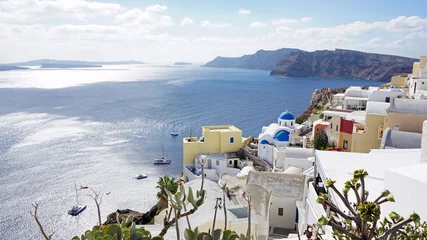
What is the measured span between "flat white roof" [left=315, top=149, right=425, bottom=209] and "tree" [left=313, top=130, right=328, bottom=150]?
1283 centimetres

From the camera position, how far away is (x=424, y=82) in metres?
35.9

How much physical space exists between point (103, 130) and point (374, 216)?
65.5 m

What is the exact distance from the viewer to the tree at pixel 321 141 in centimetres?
2866

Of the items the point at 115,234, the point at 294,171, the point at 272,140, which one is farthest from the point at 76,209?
the point at 115,234

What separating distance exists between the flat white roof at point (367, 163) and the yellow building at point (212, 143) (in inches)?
830

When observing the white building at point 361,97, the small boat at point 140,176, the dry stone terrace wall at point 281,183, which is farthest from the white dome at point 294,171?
the small boat at point 140,176

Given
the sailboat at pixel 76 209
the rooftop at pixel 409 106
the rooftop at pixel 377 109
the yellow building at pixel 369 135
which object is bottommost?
the sailboat at pixel 76 209

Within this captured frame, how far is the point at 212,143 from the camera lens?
3644 centimetres

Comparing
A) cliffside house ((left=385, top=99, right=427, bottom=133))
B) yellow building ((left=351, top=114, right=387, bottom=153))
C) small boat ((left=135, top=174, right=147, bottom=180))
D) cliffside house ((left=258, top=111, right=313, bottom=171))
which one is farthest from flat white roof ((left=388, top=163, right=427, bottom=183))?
small boat ((left=135, top=174, right=147, bottom=180))

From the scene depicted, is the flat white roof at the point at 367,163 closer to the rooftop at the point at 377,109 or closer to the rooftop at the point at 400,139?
the rooftop at the point at 400,139

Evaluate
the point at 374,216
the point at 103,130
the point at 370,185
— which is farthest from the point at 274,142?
the point at 103,130

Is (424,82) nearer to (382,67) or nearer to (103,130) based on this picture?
(103,130)

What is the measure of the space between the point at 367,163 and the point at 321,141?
14.6m

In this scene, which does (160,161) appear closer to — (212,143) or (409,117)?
(212,143)
